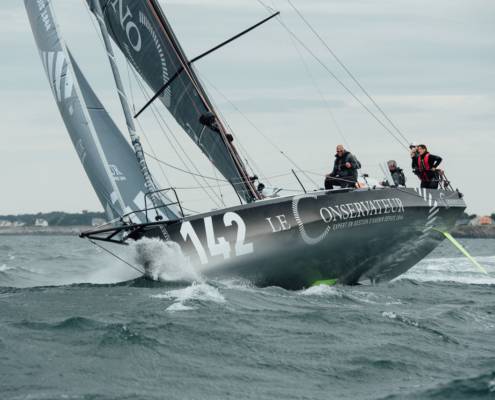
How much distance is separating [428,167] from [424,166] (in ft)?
0.21

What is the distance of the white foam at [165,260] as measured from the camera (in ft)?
31.2

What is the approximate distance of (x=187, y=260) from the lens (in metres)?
9.52

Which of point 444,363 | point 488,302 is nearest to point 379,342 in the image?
point 444,363

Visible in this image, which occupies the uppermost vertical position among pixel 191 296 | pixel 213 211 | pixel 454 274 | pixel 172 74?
pixel 172 74

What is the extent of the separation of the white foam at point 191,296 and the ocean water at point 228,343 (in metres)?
0.03

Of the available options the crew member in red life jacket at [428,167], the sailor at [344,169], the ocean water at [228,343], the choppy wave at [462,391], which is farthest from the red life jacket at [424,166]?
the choppy wave at [462,391]

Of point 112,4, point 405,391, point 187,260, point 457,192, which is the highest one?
point 112,4

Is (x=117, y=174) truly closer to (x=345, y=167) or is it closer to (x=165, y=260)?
(x=165, y=260)

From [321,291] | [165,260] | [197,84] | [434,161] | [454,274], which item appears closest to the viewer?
[165,260]

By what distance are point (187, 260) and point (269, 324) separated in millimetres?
2407

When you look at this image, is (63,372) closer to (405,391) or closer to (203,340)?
(203,340)

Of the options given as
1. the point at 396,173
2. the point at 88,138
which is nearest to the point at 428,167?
the point at 396,173

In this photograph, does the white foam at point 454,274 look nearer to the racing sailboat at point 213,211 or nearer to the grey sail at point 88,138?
the racing sailboat at point 213,211

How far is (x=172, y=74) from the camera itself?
11789mm
